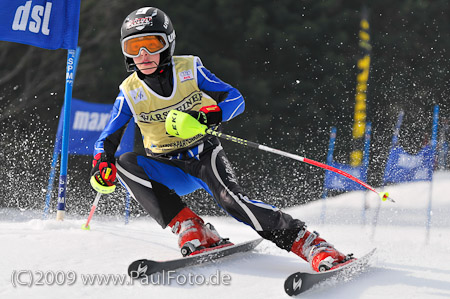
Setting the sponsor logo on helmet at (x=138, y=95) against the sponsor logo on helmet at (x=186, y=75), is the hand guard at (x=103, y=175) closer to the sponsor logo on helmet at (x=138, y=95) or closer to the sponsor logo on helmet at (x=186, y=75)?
the sponsor logo on helmet at (x=138, y=95)

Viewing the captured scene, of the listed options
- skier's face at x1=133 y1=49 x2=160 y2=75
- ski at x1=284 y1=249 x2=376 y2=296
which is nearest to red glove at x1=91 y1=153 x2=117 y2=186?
skier's face at x1=133 y1=49 x2=160 y2=75

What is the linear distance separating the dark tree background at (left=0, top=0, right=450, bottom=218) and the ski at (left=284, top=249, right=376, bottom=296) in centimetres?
789

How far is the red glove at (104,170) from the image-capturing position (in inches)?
114

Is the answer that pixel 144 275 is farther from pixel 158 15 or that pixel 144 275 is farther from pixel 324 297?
pixel 158 15

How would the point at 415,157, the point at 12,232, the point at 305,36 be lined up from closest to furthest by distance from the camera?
the point at 12,232, the point at 415,157, the point at 305,36

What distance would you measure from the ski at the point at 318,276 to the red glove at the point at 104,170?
1109 millimetres

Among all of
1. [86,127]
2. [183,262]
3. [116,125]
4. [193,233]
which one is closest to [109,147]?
[116,125]

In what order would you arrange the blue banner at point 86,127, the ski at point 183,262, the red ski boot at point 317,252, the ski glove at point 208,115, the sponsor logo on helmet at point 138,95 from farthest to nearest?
the blue banner at point 86,127, the sponsor logo on helmet at point 138,95, the ski glove at point 208,115, the red ski boot at point 317,252, the ski at point 183,262

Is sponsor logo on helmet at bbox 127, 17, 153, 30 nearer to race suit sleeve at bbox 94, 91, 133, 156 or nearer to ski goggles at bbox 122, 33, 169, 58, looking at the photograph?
ski goggles at bbox 122, 33, 169, 58

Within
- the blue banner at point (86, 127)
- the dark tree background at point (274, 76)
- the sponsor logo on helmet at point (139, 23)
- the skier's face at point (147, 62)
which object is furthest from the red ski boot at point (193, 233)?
the dark tree background at point (274, 76)

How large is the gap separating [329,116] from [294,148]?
1.35m

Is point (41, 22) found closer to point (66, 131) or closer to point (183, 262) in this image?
point (66, 131)

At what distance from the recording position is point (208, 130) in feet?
9.33

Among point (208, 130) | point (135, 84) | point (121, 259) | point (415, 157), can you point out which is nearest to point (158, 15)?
point (135, 84)
